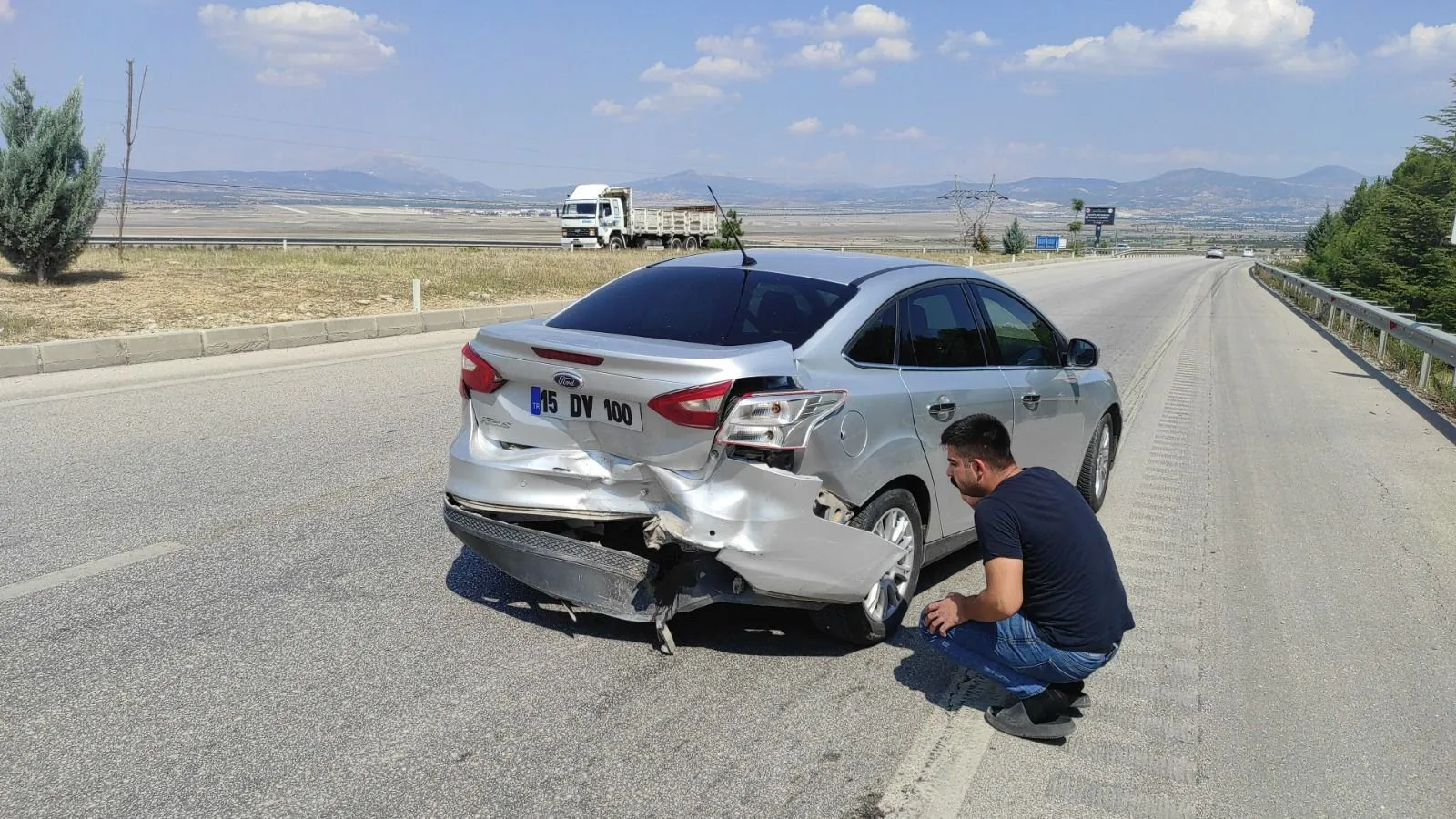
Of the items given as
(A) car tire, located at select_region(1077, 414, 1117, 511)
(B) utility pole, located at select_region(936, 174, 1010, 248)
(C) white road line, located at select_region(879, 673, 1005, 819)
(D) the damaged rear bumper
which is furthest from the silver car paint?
(B) utility pole, located at select_region(936, 174, 1010, 248)

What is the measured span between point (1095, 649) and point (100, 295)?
56.0 ft

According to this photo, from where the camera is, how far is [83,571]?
197 inches

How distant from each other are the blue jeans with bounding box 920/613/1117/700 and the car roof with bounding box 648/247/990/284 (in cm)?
171

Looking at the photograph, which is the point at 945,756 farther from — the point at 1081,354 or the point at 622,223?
the point at 622,223

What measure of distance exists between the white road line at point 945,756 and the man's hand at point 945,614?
14.4 inches

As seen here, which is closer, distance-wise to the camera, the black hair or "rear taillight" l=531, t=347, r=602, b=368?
the black hair

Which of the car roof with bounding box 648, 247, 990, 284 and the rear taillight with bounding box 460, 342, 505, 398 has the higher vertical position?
the car roof with bounding box 648, 247, 990, 284

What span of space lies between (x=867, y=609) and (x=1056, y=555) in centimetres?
101

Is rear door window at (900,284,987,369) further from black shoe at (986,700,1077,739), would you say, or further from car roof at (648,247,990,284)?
black shoe at (986,700,1077,739)

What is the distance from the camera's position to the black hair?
361 centimetres

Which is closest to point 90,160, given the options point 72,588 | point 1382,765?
point 72,588

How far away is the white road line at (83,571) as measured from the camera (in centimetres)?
475

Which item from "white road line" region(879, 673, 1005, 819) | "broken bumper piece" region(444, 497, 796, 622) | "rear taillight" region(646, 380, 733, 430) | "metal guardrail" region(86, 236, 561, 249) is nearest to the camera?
"white road line" region(879, 673, 1005, 819)

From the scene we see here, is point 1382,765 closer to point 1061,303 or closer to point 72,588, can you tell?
point 72,588
